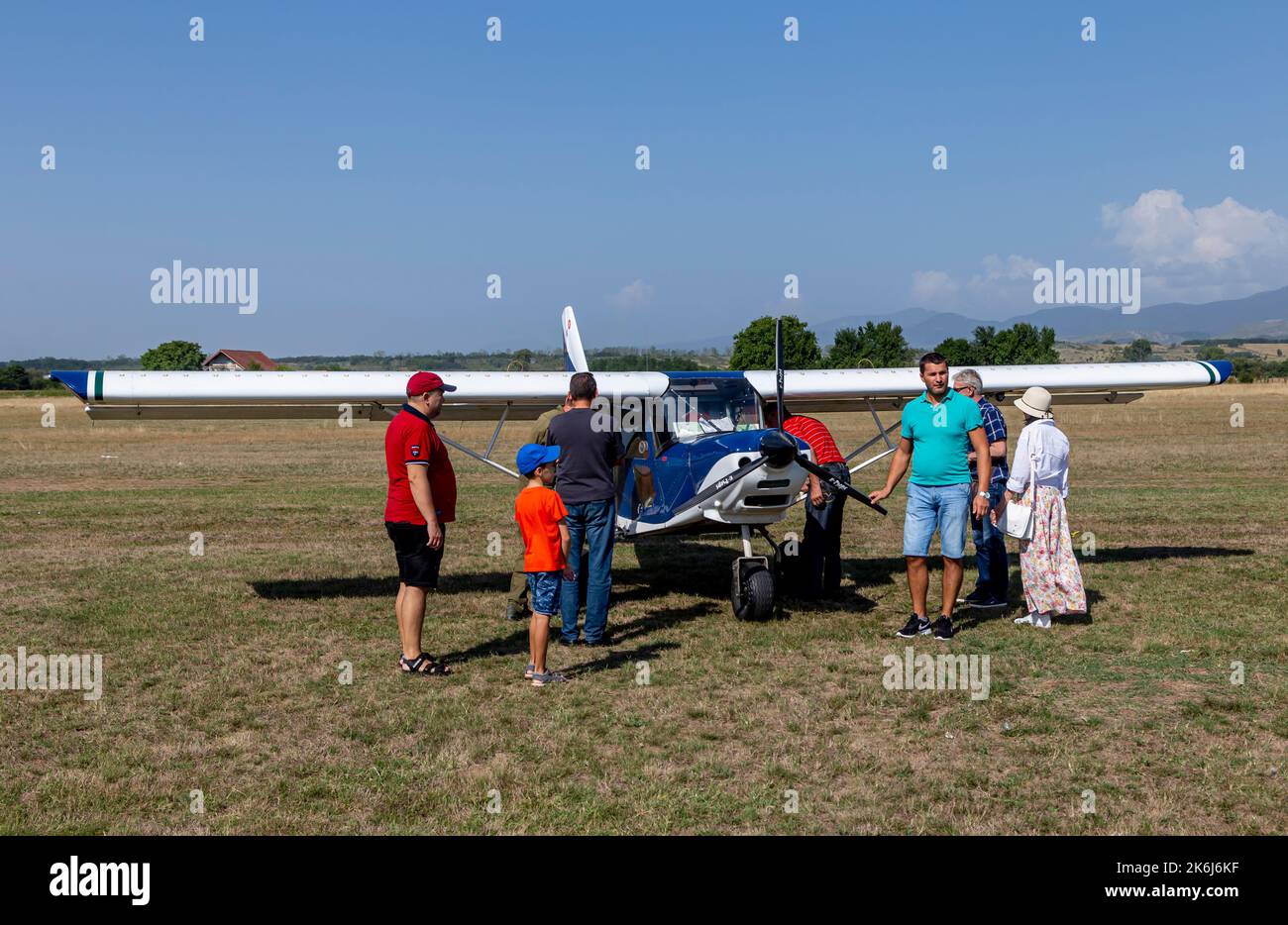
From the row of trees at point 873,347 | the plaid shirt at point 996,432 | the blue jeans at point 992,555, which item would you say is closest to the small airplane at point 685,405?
the plaid shirt at point 996,432

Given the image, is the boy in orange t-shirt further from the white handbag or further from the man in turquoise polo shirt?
the white handbag

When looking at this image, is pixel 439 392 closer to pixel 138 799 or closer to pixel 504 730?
pixel 504 730

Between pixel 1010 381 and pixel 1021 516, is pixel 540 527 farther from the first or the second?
pixel 1010 381

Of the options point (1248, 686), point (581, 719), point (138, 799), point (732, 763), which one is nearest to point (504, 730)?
point (581, 719)

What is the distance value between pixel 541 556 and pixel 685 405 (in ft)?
10.2

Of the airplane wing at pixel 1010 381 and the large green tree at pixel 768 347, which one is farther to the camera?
the large green tree at pixel 768 347

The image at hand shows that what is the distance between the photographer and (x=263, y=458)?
91.5ft

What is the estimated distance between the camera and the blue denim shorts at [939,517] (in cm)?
793

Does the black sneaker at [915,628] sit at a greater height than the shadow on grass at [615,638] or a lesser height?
greater

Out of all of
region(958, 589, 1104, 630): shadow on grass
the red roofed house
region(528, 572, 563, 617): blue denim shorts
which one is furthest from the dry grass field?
the red roofed house

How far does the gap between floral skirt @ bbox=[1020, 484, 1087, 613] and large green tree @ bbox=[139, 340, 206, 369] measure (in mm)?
104504

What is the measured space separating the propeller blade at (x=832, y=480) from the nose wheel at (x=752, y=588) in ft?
2.70

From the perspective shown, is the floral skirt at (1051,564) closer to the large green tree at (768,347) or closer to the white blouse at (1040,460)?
the white blouse at (1040,460)
